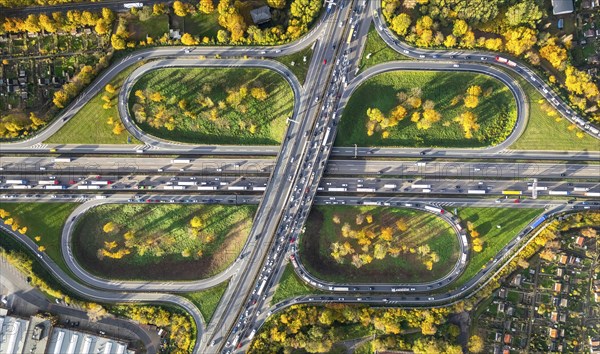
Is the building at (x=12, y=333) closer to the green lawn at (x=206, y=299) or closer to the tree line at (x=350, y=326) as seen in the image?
the green lawn at (x=206, y=299)

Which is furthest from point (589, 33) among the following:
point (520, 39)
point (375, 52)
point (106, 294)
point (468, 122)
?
point (106, 294)

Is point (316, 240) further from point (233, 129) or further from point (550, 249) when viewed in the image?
point (550, 249)

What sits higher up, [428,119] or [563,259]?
[428,119]

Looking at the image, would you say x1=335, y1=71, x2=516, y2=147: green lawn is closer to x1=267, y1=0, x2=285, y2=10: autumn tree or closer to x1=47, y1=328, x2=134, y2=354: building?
x1=267, y1=0, x2=285, y2=10: autumn tree

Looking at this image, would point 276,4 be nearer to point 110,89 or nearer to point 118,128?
point 110,89

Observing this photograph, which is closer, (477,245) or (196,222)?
(196,222)
